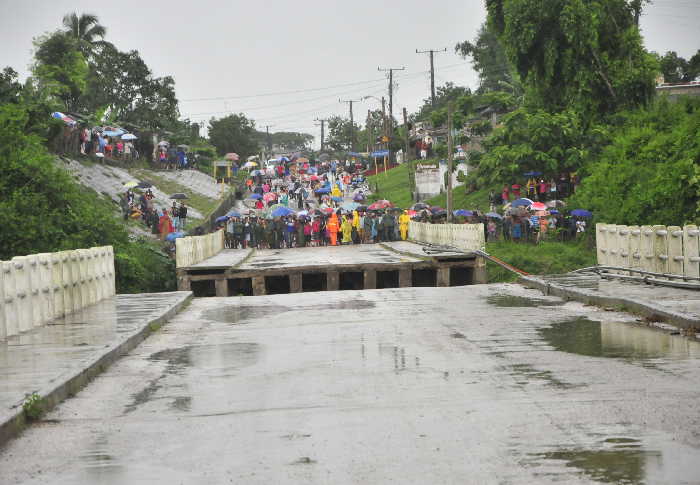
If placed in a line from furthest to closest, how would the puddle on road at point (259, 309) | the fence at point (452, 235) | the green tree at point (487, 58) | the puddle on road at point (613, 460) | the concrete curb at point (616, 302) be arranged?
the green tree at point (487, 58) < the fence at point (452, 235) < the puddle on road at point (259, 309) < the concrete curb at point (616, 302) < the puddle on road at point (613, 460)

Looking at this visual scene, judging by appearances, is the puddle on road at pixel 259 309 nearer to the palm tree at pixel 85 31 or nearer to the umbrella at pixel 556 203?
the umbrella at pixel 556 203

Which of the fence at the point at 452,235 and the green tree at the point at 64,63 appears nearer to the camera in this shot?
the fence at the point at 452,235

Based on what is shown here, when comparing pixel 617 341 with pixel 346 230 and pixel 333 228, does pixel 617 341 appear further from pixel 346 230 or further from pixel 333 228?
pixel 346 230

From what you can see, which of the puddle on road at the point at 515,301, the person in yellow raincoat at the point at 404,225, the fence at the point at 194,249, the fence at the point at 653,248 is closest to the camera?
the puddle on road at the point at 515,301

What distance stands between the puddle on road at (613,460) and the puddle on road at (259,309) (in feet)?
37.9

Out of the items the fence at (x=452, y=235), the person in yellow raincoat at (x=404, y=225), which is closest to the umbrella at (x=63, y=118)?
the person in yellow raincoat at (x=404, y=225)

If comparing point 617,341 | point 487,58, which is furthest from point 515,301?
point 487,58

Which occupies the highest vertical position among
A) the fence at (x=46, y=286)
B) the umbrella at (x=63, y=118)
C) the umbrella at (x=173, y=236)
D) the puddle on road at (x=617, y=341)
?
the umbrella at (x=63, y=118)

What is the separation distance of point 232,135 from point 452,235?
3113 inches

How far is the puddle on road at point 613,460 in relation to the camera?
611 cm

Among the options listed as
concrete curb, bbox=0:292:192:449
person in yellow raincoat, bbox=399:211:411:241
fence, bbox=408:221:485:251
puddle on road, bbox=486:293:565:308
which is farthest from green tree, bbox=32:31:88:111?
concrete curb, bbox=0:292:192:449

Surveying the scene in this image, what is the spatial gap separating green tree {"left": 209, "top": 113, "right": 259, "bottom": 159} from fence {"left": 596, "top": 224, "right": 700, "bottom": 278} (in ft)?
313

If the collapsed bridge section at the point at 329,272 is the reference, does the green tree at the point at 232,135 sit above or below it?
above

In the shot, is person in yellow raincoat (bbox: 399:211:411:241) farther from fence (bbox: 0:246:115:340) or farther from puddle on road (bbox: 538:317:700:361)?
puddle on road (bbox: 538:317:700:361)
